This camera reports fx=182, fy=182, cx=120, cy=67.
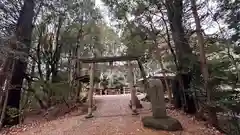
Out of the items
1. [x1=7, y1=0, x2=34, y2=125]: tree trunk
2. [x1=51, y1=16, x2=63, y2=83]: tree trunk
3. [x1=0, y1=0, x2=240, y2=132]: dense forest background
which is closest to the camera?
[x1=0, y1=0, x2=240, y2=132]: dense forest background

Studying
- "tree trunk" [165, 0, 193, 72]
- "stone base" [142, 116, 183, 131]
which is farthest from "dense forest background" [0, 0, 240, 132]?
"stone base" [142, 116, 183, 131]

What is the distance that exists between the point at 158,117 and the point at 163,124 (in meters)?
0.48

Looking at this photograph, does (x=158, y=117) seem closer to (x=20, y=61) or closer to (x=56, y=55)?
(x=20, y=61)

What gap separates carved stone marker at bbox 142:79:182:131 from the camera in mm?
5305

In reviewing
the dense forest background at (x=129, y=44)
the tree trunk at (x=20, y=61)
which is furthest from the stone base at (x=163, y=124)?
the tree trunk at (x=20, y=61)

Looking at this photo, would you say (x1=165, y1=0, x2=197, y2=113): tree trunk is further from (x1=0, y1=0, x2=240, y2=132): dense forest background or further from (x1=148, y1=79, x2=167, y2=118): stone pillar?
(x1=148, y1=79, x2=167, y2=118): stone pillar

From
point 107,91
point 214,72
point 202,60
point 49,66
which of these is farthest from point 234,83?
point 107,91

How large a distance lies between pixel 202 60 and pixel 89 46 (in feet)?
39.5

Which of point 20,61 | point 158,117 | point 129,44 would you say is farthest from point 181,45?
point 20,61

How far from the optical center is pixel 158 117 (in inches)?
228

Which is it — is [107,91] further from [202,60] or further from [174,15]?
[202,60]

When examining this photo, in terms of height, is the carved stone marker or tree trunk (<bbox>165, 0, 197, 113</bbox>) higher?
tree trunk (<bbox>165, 0, 197, 113</bbox>)

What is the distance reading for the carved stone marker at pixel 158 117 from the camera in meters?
5.30

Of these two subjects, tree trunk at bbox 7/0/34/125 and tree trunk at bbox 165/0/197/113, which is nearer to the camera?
tree trunk at bbox 165/0/197/113
